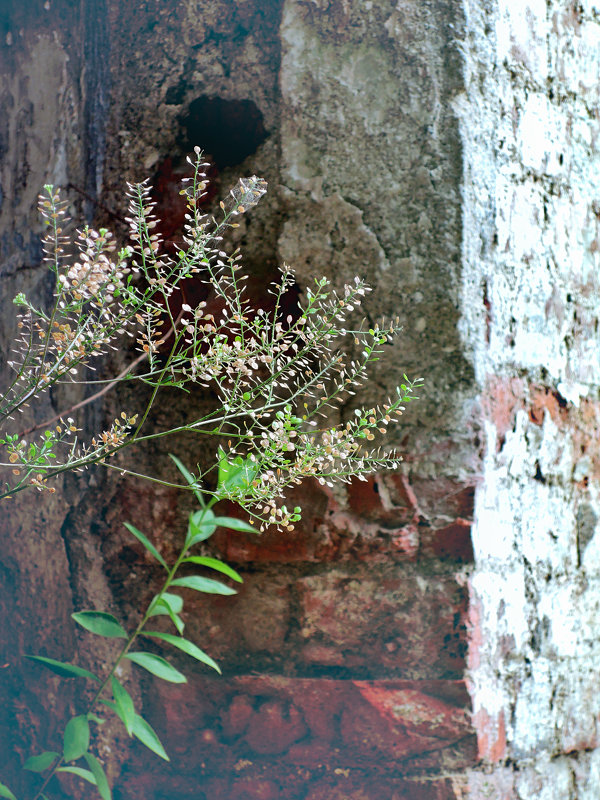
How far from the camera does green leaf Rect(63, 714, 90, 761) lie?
2.71ft

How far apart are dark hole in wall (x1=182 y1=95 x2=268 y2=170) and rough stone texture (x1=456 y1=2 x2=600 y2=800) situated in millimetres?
343

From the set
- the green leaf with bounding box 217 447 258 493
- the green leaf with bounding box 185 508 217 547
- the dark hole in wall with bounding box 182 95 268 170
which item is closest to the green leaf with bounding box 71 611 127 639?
the green leaf with bounding box 185 508 217 547

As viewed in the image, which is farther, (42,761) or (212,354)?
(42,761)

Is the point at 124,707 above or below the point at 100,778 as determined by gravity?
above

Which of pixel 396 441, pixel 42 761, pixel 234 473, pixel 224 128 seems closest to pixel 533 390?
pixel 396 441

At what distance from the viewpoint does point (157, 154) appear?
1.06 meters

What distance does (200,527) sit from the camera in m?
0.86

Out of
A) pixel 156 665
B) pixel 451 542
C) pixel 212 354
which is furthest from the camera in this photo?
pixel 451 542

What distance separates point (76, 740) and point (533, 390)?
0.90m

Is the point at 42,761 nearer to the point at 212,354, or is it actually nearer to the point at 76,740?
the point at 76,740

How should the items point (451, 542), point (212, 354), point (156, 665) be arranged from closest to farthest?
1. point (212, 354)
2. point (156, 665)
3. point (451, 542)

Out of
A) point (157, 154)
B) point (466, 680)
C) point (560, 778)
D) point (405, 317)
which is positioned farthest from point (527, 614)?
point (157, 154)

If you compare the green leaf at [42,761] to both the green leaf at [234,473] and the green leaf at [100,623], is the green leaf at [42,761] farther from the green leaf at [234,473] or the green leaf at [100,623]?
the green leaf at [234,473]

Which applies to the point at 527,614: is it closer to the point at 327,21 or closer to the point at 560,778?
the point at 560,778
